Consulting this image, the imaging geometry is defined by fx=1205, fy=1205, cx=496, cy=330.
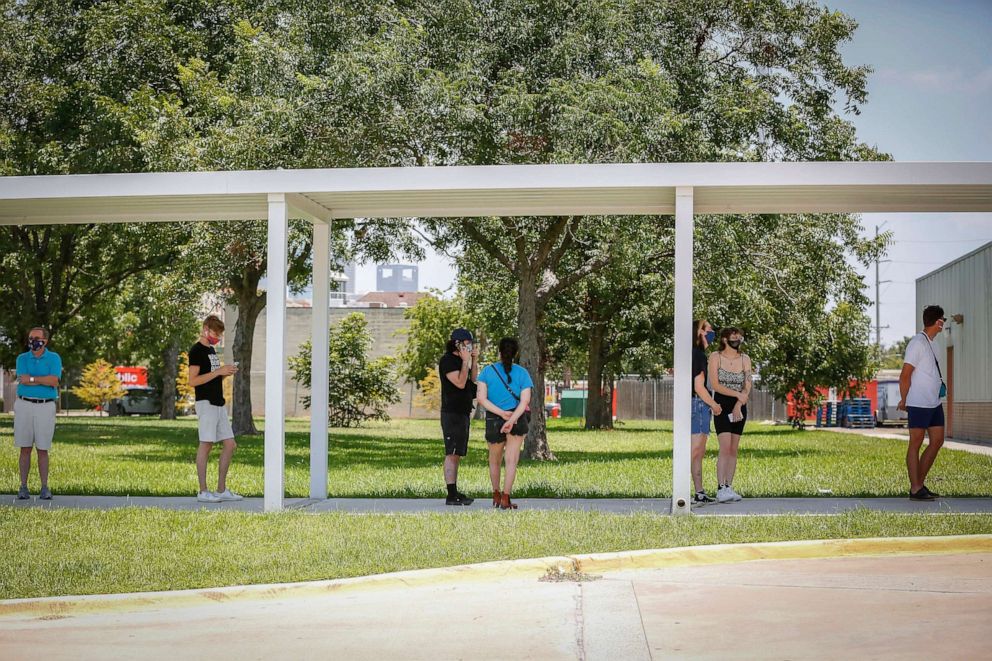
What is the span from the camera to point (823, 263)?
2828cm

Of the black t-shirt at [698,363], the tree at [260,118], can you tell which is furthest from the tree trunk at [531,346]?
the black t-shirt at [698,363]

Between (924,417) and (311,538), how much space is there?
6282 mm

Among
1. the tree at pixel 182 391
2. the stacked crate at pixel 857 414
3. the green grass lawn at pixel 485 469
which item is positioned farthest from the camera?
the tree at pixel 182 391

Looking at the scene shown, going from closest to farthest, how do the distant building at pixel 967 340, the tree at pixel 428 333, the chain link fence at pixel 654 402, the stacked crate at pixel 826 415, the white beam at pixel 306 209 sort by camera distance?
the white beam at pixel 306 209 → the distant building at pixel 967 340 → the stacked crate at pixel 826 415 → the chain link fence at pixel 654 402 → the tree at pixel 428 333

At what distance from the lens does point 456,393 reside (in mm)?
11828

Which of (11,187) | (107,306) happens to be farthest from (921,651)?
(107,306)

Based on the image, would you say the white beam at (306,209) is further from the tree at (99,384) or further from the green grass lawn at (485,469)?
the tree at (99,384)

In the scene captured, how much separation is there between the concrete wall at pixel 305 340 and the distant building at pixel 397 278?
63368 mm

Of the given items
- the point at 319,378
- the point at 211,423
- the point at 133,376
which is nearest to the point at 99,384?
the point at 133,376

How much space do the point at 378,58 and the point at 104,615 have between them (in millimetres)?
13946

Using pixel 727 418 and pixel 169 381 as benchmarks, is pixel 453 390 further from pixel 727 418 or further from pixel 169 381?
pixel 169 381

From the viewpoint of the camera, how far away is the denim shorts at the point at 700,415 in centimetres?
1196

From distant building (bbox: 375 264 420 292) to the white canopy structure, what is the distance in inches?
5047

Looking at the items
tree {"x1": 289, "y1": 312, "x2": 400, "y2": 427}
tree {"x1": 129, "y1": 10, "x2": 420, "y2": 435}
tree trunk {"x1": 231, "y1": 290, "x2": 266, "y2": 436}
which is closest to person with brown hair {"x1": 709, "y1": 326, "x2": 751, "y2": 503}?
tree {"x1": 129, "y1": 10, "x2": 420, "y2": 435}
